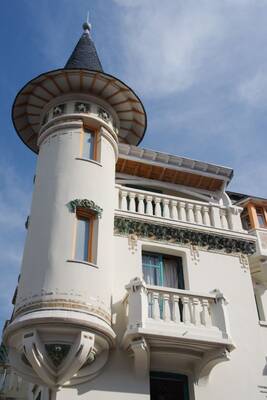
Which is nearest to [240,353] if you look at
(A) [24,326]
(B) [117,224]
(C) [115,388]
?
(C) [115,388]

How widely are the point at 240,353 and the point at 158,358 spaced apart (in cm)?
251

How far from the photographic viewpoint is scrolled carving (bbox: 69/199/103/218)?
45.9 feet

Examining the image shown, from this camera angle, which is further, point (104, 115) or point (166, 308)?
point (104, 115)

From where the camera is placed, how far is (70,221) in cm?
1368

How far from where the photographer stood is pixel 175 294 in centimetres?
1333

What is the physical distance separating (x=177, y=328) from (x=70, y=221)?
13.3 ft

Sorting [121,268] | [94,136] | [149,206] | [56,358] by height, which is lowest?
[56,358]

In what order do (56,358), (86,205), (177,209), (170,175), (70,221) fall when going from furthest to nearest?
(170,175) < (177,209) < (86,205) < (70,221) < (56,358)

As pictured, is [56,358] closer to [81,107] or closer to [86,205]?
[86,205]

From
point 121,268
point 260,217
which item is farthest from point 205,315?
point 260,217

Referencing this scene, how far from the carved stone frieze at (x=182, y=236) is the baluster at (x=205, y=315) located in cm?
282

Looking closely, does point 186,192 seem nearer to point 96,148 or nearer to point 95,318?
point 96,148

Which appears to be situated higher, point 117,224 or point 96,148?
point 96,148

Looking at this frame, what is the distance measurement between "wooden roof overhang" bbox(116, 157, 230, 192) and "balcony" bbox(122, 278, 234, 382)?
6495 millimetres
